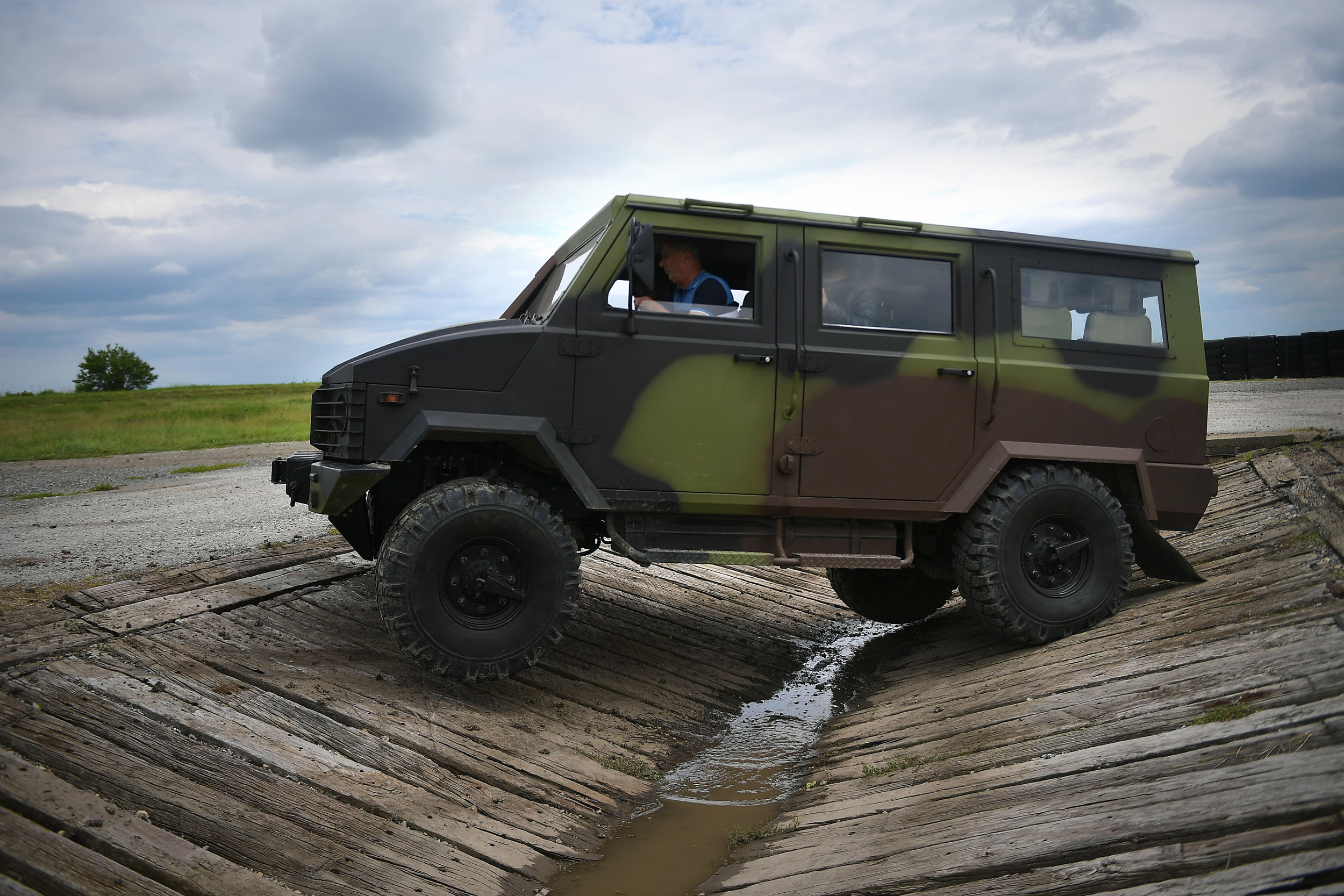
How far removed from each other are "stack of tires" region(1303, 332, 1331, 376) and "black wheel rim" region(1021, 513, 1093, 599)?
2548 centimetres

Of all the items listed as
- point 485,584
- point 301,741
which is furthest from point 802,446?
point 301,741

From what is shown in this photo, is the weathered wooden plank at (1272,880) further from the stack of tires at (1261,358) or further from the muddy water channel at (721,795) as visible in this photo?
the stack of tires at (1261,358)

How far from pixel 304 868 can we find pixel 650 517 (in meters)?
2.58

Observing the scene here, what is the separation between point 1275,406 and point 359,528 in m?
16.7

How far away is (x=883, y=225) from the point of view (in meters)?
5.57

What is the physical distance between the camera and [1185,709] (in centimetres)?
371

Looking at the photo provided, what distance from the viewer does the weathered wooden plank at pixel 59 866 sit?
302 centimetres

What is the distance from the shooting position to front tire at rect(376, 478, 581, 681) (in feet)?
15.6

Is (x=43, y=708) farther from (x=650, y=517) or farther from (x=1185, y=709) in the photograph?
(x=1185, y=709)

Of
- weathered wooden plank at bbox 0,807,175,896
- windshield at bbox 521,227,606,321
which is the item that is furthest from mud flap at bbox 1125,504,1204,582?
weathered wooden plank at bbox 0,807,175,896

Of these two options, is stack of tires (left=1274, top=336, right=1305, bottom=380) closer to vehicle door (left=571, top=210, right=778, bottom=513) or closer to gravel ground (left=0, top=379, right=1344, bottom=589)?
gravel ground (left=0, top=379, right=1344, bottom=589)

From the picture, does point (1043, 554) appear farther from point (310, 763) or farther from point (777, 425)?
point (310, 763)

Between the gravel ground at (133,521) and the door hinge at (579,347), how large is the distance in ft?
12.2

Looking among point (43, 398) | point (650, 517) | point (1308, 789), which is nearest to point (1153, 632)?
point (1308, 789)
